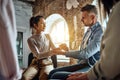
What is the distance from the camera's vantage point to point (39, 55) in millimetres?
2910

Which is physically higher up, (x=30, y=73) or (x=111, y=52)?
(x=111, y=52)

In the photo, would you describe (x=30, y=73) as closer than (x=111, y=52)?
No

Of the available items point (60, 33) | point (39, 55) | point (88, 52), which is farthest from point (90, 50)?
point (60, 33)

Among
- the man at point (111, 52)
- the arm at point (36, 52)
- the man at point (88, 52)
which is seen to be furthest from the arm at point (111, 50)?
the arm at point (36, 52)

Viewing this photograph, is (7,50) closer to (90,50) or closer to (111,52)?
(111,52)

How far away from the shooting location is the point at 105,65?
75 cm

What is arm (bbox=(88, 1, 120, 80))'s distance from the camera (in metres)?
0.72

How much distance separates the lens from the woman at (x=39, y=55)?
2918 mm

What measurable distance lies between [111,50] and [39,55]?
2.22 m

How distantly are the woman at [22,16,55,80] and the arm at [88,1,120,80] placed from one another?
206 cm

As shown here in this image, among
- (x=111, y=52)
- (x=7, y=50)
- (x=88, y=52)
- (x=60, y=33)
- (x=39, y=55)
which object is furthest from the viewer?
(x=60, y=33)

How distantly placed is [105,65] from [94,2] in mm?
3132

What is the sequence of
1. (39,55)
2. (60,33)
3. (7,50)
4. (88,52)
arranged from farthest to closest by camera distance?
(60,33)
(39,55)
(88,52)
(7,50)

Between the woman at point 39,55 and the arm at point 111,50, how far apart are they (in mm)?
2057
